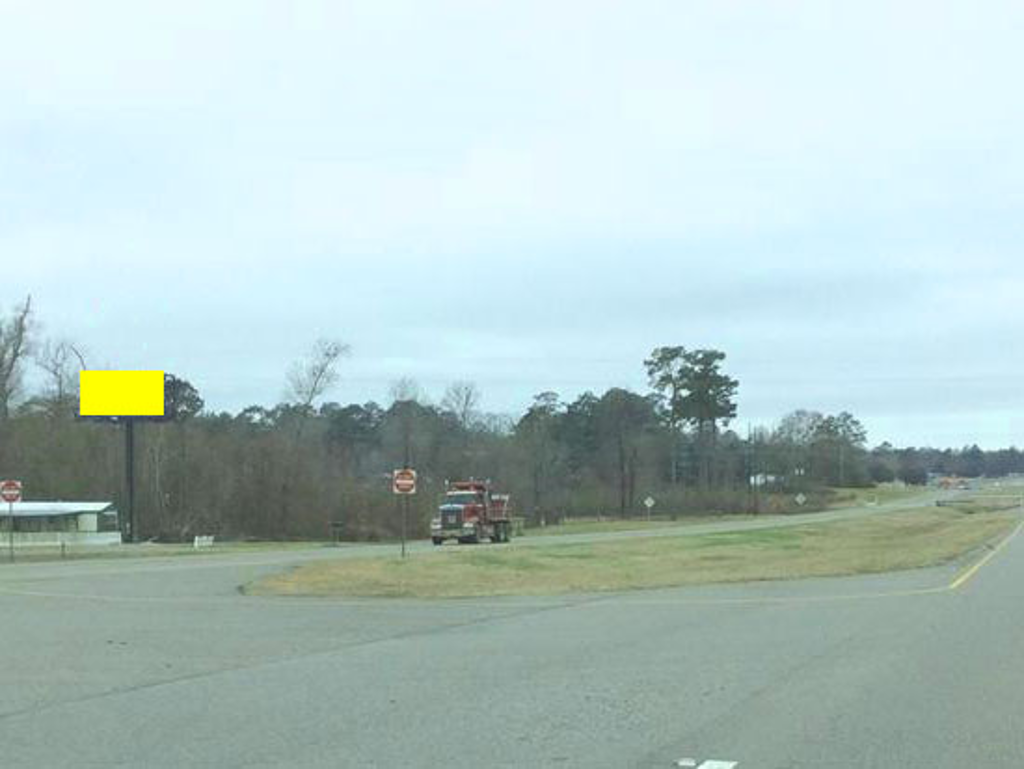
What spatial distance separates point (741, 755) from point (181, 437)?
305 feet

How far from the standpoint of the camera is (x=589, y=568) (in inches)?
1475

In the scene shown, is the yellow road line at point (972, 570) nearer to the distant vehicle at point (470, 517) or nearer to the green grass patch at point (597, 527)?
the distant vehicle at point (470, 517)

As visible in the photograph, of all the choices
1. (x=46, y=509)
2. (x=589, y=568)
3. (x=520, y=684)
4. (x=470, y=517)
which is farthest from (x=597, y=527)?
(x=520, y=684)

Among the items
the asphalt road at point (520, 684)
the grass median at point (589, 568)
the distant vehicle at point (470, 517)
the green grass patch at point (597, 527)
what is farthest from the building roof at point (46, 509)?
the asphalt road at point (520, 684)

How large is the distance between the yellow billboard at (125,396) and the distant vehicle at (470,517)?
21469 mm

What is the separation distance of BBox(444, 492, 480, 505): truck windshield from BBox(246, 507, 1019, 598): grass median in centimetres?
1078

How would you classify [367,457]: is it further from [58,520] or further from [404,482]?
[404,482]

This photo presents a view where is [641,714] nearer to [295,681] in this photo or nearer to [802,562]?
Result: [295,681]

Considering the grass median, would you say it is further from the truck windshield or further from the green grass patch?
the green grass patch

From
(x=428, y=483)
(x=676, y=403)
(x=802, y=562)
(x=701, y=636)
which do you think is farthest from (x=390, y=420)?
(x=701, y=636)

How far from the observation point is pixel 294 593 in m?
27.7

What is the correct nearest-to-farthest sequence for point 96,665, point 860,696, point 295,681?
1. point 860,696
2. point 295,681
3. point 96,665

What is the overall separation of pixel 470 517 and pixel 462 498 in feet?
3.85

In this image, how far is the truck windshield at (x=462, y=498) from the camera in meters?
64.0
